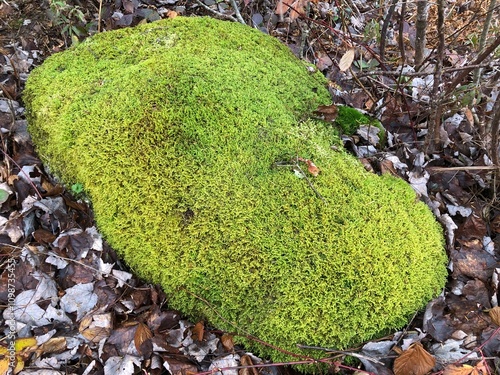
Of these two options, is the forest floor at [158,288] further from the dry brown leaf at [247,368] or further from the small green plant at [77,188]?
the small green plant at [77,188]

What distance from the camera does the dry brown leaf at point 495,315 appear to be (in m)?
2.17

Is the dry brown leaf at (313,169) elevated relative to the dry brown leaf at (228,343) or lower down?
elevated

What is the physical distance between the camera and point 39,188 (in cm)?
279

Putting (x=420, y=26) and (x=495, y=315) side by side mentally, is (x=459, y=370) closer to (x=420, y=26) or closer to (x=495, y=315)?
(x=495, y=315)

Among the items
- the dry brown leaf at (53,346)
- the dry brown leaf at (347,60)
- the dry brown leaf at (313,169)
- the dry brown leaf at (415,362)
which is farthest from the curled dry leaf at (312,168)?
the dry brown leaf at (53,346)

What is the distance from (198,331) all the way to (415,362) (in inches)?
47.0

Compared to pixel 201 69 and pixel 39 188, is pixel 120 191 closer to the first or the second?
pixel 39 188

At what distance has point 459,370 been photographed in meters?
1.91

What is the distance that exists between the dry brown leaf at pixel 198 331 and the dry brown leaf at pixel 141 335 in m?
0.25

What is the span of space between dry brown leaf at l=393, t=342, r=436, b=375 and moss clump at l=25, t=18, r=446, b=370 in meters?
0.19

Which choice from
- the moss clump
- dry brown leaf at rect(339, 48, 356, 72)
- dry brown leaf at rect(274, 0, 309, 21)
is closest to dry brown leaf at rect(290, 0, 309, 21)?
dry brown leaf at rect(274, 0, 309, 21)

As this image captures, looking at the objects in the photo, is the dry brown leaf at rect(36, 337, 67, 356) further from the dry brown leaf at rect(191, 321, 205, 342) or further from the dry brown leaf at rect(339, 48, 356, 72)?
the dry brown leaf at rect(339, 48, 356, 72)

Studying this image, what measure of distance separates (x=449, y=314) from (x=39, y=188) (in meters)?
2.85

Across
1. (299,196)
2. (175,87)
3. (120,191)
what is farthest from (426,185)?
(120,191)
